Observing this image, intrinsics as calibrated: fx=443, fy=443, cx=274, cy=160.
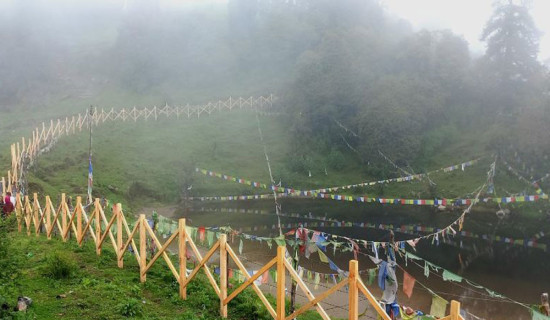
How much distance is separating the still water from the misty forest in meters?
0.15

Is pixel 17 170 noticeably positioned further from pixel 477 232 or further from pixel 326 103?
pixel 326 103

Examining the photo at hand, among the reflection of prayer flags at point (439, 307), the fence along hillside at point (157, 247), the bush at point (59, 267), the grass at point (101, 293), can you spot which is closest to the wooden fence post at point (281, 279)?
the fence along hillside at point (157, 247)

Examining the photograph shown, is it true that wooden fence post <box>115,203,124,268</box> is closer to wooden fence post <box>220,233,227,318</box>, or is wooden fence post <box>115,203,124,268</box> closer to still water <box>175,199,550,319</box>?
wooden fence post <box>220,233,227,318</box>

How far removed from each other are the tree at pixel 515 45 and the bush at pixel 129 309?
46159 millimetres

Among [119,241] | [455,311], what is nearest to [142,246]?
[119,241]

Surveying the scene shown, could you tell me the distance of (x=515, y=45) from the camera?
45875 millimetres

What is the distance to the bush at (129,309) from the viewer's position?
9.99m

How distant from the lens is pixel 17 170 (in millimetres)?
26141

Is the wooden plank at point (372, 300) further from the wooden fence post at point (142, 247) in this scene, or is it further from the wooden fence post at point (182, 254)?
the wooden fence post at point (142, 247)

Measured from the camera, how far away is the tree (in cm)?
4556

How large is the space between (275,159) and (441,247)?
78.8 ft

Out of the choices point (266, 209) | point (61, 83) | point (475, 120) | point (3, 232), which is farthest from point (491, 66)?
point (61, 83)

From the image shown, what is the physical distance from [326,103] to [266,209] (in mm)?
18810

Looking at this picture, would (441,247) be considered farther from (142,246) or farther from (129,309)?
(129,309)
